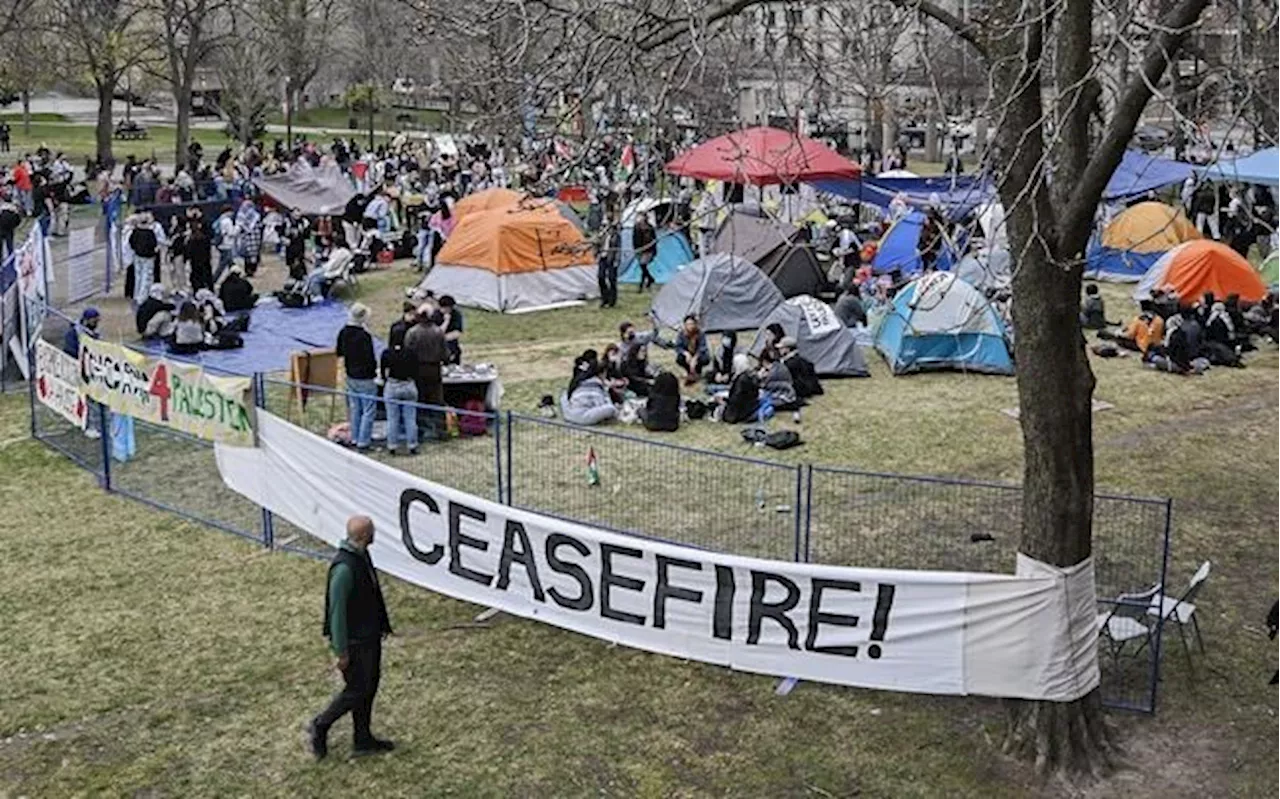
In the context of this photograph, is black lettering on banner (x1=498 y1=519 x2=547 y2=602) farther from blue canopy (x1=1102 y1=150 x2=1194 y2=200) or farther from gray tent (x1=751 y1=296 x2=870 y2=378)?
blue canopy (x1=1102 y1=150 x2=1194 y2=200)

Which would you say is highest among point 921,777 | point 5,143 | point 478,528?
point 5,143

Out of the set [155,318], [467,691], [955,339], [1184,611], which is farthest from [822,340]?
[467,691]

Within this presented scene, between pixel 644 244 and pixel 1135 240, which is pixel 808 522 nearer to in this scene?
pixel 644 244

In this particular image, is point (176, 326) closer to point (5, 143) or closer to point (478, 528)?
point (478, 528)

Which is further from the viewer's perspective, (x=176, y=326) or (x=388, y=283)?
(x=388, y=283)

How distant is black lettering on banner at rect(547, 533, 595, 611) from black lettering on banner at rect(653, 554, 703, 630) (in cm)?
52

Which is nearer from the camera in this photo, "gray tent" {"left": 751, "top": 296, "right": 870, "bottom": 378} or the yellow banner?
the yellow banner

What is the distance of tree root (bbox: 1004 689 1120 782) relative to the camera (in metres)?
8.21

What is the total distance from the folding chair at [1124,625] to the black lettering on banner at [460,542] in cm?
426

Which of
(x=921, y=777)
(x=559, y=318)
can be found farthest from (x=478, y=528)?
(x=559, y=318)

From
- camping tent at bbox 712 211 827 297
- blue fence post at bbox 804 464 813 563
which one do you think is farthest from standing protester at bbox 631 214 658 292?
blue fence post at bbox 804 464 813 563

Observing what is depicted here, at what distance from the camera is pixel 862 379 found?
1823 cm

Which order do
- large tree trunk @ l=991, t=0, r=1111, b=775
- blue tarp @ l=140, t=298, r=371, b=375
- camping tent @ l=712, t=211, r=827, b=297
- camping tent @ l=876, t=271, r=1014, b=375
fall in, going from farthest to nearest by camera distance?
camping tent @ l=712, t=211, r=827, b=297 → blue tarp @ l=140, t=298, r=371, b=375 → camping tent @ l=876, t=271, r=1014, b=375 → large tree trunk @ l=991, t=0, r=1111, b=775

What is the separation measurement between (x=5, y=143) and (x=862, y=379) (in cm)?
4351
